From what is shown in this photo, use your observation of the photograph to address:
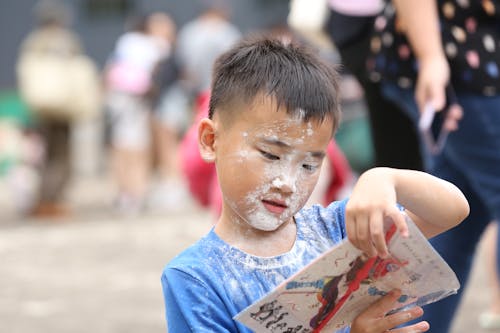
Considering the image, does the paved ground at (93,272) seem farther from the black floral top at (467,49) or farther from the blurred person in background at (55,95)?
the black floral top at (467,49)

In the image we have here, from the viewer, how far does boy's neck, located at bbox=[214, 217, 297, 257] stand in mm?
2281

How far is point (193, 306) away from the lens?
217 cm

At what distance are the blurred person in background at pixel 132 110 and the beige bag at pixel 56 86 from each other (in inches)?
26.6

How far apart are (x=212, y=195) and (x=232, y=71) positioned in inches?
104

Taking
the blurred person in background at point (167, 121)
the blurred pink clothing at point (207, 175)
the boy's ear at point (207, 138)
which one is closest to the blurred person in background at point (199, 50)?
the blurred person in background at point (167, 121)

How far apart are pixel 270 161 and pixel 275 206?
9cm

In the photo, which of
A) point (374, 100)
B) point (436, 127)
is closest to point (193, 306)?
point (436, 127)

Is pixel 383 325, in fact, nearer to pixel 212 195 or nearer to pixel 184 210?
pixel 212 195

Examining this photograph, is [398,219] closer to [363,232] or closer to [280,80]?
[363,232]

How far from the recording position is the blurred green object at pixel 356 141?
6.11 metres

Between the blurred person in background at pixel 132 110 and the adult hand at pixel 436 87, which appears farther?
the blurred person in background at pixel 132 110

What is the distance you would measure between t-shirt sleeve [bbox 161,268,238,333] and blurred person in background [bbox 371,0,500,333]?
114 cm

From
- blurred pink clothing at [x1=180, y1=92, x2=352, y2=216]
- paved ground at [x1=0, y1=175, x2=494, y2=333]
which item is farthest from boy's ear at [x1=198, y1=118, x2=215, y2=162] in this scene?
paved ground at [x1=0, y1=175, x2=494, y2=333]

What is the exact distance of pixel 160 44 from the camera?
1101cm
